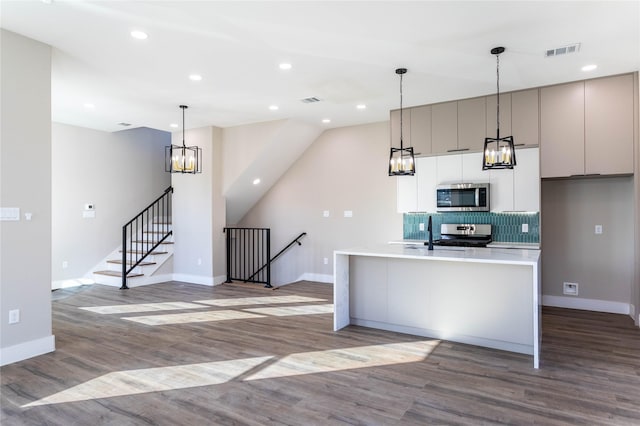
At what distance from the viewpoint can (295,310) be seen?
512cm

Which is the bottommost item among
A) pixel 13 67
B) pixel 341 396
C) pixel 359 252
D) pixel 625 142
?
pixel 341 396

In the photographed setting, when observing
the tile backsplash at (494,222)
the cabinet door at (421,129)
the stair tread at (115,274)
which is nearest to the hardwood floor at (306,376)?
the tile backsplash at (494,222)

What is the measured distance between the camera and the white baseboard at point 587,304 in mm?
4875

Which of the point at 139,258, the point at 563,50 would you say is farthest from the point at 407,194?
the point at 139,258

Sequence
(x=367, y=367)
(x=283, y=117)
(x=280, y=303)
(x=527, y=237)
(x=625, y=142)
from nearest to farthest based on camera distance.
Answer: (x=367, y=367)
(x=625, y=142)
(x=527, y=237)
(x=280, y=303)
(x=283, y=117)

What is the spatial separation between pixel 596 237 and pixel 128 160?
27.5 ft

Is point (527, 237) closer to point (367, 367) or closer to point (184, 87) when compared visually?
point (367, 367)

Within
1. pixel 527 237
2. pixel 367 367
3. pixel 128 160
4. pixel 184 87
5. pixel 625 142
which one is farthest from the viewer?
pixel 128 160

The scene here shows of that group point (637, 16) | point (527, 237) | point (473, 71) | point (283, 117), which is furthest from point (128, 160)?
point (637, 16)

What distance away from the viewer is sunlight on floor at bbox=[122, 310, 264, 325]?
460 centimetres

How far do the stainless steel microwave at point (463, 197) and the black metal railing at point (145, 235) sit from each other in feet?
→ 17.0

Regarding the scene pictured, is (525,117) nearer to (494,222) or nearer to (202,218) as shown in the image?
(494,222)

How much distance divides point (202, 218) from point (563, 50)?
6.01 metres

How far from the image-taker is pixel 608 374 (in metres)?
3.05
